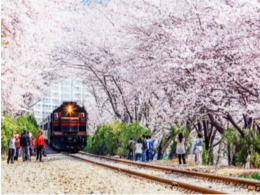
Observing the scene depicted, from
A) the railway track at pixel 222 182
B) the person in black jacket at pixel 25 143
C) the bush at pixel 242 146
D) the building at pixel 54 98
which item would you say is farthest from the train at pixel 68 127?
the building at pixel 54 98

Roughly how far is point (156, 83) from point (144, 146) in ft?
11.1

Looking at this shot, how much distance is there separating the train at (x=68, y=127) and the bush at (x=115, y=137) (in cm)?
120

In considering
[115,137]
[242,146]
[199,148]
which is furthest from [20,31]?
[115,137]

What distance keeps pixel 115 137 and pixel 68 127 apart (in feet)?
10.9

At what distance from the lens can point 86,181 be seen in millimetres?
9828

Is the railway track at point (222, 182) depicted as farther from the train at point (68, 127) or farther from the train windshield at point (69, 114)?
the train windshield at point (69, 114)

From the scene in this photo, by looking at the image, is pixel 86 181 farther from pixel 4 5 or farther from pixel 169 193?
pixel 4 5

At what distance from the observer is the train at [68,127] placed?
23.1 metres

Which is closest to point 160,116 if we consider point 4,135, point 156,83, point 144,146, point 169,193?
point 144,146

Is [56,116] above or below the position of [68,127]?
above

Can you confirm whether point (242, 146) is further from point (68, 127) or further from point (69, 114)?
point (69, 114)

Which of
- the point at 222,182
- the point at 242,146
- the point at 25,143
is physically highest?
the point at 242,146

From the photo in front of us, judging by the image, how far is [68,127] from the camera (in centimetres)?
2338

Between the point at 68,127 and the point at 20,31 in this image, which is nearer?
the point at 20,31
